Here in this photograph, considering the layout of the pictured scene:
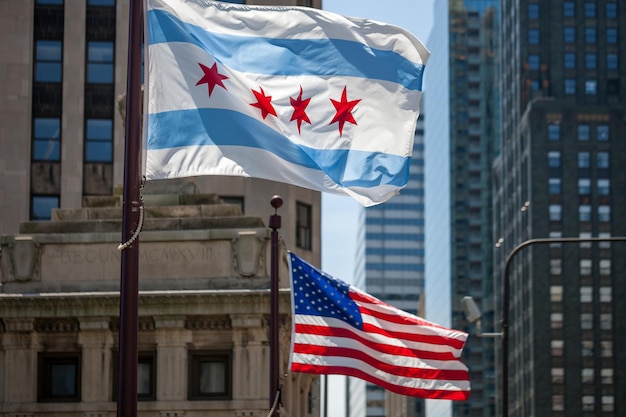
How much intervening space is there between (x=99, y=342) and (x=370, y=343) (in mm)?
14182

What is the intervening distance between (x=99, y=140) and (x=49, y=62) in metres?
3.81

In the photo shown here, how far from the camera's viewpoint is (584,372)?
161500 mm

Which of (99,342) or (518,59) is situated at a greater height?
(518,59)

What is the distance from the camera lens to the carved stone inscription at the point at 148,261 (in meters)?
37.4

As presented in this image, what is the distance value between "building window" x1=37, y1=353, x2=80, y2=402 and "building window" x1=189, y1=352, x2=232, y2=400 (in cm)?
293

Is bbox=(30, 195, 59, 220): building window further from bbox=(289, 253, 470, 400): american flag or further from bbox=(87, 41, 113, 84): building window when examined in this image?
bbox=(289, 253, 470, 400): american flag

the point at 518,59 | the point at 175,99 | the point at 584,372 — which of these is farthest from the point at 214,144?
the point at 518,59

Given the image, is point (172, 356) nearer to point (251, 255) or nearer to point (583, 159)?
point (251, 255)

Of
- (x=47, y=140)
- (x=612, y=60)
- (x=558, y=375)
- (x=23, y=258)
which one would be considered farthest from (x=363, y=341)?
(x=612, y=60)

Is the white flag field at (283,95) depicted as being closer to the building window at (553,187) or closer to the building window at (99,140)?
the building window at (99,140)

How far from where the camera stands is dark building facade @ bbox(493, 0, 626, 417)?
16088 cm

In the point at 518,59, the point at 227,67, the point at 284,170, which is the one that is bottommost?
the point at 284,170

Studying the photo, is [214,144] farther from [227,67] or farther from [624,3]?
[624,3]

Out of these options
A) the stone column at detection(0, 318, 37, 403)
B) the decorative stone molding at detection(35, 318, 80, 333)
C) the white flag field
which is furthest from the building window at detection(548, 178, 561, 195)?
the white flag field
